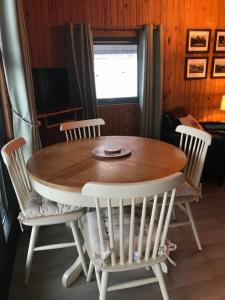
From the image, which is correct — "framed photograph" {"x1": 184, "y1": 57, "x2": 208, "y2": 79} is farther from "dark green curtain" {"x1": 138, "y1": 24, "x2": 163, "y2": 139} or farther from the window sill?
the window sill

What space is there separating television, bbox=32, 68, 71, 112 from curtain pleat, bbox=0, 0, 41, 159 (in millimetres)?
946

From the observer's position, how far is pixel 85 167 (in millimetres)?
1631

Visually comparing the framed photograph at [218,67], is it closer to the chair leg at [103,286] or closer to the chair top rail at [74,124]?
the chair top rail at [74,124]

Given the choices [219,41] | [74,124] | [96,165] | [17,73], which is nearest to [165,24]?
[219,41]

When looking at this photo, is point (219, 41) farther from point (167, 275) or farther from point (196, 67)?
point (167, 275)

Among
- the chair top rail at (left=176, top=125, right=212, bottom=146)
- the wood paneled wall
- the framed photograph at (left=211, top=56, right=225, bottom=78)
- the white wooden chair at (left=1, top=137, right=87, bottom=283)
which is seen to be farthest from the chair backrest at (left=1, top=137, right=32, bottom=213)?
the framed photograph at (left=211, top=56, right=225, bottom=78)

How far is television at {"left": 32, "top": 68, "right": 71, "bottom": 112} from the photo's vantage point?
124 inches

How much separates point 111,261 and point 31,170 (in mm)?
754

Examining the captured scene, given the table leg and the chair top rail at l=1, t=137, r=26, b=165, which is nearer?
the chair top rail at l=1, t=137, r=26, b=165

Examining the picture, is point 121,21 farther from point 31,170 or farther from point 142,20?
point 31,170

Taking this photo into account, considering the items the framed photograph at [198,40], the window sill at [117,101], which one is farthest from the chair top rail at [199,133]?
the framed photograph at [198,40]

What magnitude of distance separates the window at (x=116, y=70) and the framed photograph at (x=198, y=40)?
90 cm

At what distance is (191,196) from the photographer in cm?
190

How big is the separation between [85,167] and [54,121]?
187 cm
